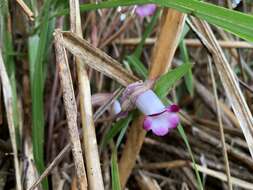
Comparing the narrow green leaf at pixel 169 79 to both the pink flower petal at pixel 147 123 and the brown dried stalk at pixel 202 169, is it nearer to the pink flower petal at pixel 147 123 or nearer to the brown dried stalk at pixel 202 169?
the pink flower petal at pixel 147 123

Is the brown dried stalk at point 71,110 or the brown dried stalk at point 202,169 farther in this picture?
the brown dried stalk at point 202,169

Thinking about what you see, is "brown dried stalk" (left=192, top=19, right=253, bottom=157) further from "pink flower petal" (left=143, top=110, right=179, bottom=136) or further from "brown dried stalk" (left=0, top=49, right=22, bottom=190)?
"brown dried stalk" (left=0, top=49, right=22, bottom=190)

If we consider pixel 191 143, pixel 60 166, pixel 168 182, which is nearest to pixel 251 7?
pixel 191 143

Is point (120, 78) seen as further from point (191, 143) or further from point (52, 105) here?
point (191, 143)

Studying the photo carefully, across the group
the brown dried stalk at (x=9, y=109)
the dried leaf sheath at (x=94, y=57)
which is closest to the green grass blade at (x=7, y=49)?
the brown dried stalk at (x=9, y=109)

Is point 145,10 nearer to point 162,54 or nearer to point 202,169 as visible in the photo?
point 162,54

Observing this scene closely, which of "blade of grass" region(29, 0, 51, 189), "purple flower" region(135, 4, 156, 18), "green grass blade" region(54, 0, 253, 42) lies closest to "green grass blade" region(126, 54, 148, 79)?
"purple flower" region(135, 4, 156, 18)
